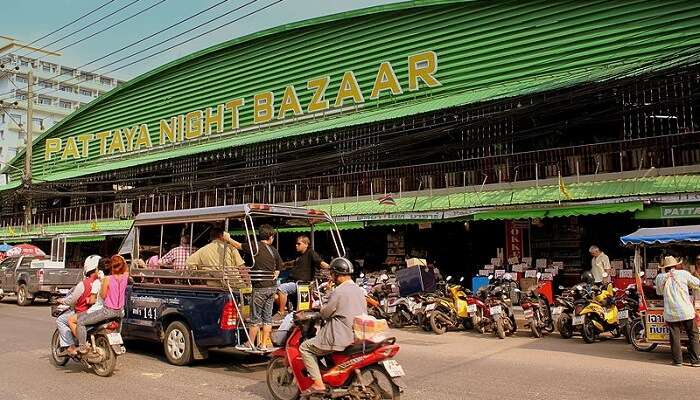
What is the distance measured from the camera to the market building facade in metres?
14.0

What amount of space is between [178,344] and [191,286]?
0.85 metres

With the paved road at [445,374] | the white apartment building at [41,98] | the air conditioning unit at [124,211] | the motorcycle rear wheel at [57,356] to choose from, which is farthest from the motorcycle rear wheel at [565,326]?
the white apartment building at [41,98]

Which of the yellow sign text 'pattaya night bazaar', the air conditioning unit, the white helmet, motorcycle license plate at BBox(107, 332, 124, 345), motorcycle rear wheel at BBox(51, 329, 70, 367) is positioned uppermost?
the yellow sign text 'pattaya night bazaar'

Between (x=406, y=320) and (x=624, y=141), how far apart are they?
6.70 metres

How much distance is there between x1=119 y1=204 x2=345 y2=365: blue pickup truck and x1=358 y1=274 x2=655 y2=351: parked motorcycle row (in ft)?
12.6

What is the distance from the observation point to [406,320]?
13.5 metres

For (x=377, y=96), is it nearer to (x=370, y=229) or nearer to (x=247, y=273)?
(x=370, y=229)

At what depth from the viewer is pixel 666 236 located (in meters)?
9.75

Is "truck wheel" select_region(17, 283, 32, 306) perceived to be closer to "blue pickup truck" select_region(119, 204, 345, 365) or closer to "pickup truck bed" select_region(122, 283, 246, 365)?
"blue pickup truck" select_region(119, 204, 345, 365)

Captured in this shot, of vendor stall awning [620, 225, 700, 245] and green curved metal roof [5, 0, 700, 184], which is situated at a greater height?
green curved metal roof [5, 0, 700, 184]

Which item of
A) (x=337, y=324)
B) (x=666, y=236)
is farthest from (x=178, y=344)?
(x=666, y=236)

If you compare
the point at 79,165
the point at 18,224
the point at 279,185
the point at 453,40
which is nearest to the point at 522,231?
the point at 453,40

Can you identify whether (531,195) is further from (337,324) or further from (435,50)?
(337,324)

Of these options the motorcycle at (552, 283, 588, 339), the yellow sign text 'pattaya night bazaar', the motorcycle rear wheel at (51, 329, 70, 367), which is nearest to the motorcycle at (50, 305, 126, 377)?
the motorcycle rear wheel at (51, 329, 70, 367)
